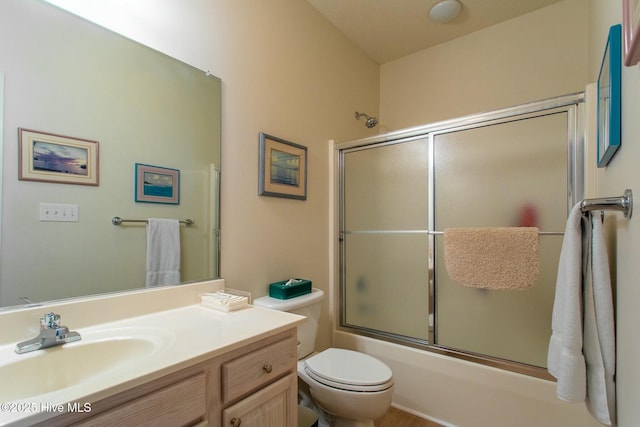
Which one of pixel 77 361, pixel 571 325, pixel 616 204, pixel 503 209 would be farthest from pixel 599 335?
pixel 77 361

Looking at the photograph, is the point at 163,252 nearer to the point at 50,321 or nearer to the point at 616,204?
the point at 50,321

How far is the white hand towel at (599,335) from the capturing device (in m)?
0.80

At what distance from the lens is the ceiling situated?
2.06 meters

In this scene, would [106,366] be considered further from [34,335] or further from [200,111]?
[200,111]

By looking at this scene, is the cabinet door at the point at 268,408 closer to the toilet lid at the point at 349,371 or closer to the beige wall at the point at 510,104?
the toilet lid at the point at 349,371

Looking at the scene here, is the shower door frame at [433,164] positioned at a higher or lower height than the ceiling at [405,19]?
lower

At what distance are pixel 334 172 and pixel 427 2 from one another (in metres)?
1.30

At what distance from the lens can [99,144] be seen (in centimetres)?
111

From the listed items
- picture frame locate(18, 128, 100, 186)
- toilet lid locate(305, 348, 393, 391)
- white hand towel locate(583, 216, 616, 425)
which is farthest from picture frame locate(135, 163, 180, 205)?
white hand towel locate(583, 216, 616, 425)

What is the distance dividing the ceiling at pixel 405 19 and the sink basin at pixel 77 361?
87.3 inches

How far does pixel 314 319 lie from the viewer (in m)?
1.78

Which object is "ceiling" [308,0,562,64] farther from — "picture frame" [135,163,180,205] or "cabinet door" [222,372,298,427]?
"cabinet door" [222,372,298,427]

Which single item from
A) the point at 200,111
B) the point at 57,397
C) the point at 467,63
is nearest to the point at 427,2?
the point at 467,63

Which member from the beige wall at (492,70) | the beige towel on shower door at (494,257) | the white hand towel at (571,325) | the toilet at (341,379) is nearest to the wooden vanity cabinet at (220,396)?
the toilet at (341,379)
